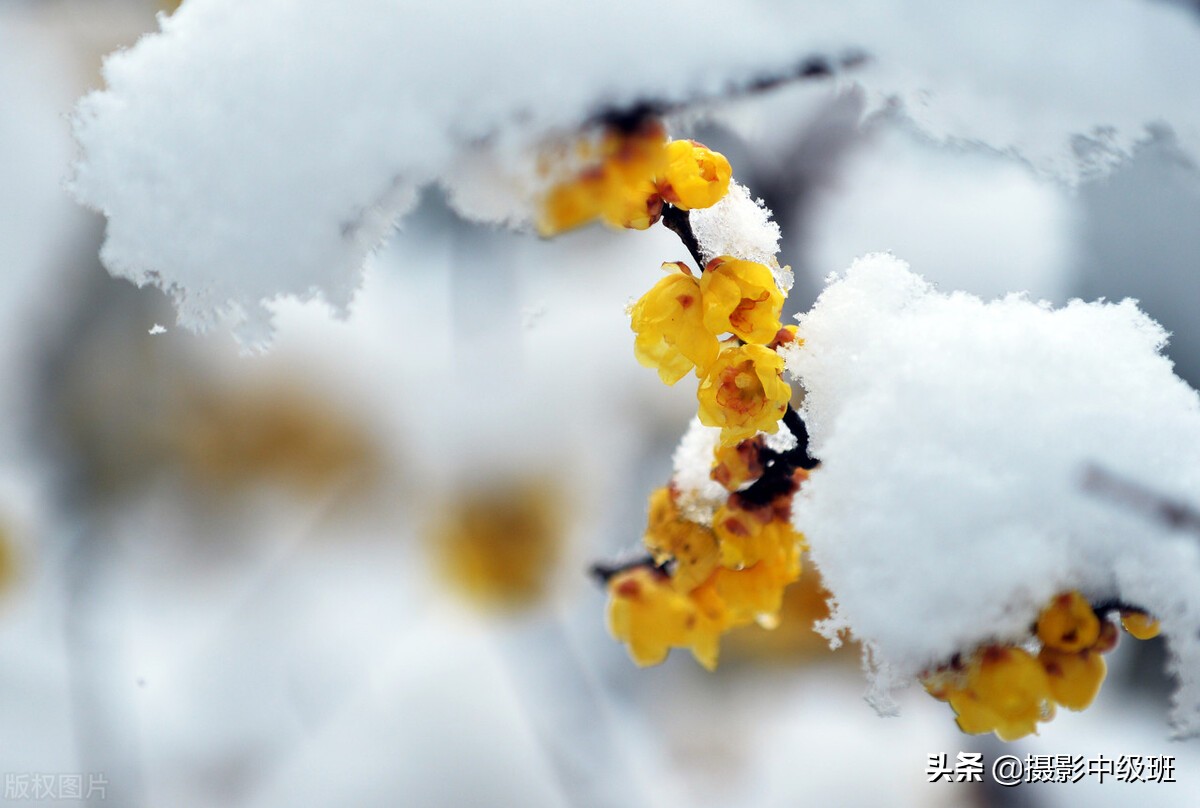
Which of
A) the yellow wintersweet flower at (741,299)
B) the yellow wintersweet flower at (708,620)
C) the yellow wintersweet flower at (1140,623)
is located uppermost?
the yellow wintersweet flower at (741,299)

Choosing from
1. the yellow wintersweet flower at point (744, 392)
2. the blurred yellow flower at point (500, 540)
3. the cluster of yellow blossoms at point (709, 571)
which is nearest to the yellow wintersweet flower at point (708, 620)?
the cluster of yellow blossoms at point (709, 571)

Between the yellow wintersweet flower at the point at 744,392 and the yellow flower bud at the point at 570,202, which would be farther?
the yellow wintersweet flower at the point at 744,392

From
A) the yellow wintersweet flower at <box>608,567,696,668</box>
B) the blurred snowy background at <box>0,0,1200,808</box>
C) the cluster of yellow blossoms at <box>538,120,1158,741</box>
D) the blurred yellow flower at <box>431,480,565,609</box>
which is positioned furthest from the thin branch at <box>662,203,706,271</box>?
the blurred yellow flower at <box>431,480,565,609</box>

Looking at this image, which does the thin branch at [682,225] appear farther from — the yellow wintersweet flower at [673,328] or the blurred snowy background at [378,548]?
the blurred snowy background at [378,548]

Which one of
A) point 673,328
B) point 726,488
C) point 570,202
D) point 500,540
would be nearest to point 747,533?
point 726,488

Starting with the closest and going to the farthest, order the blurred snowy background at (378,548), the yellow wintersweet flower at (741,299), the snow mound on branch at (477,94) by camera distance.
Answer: the snow mound on branch at (477,94)
the yellow wintersweet flower at (741,299)
the blurred snowy background at (378,548)

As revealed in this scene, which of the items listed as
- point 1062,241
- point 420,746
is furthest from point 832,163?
point 420,746

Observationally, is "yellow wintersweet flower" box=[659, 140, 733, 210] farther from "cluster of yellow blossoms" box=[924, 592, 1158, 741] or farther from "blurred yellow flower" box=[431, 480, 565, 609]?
"blurred yellow flower" box=[431, 480, 565, 609]
